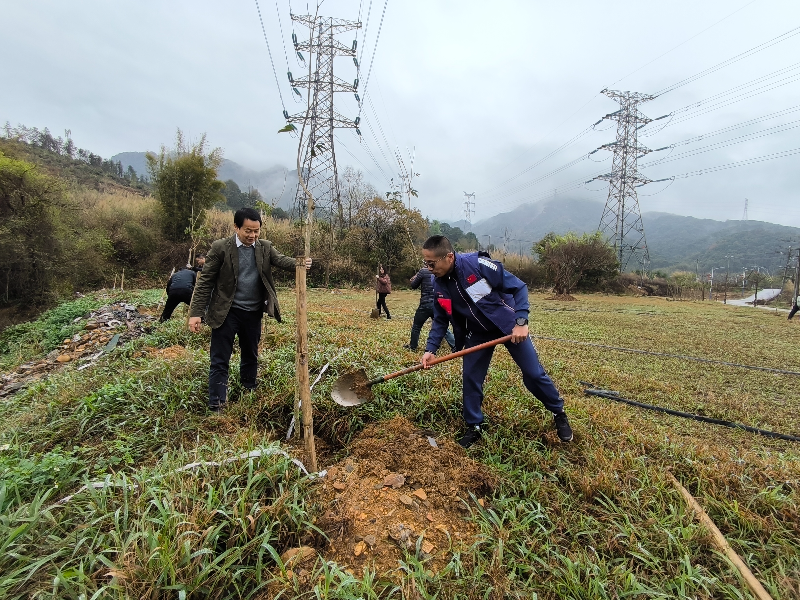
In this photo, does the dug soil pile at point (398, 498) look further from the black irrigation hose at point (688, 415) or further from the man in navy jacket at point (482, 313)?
the black irrigation hose at point (688, 415)

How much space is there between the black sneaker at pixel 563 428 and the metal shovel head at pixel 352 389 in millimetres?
1559

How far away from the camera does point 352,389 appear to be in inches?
127

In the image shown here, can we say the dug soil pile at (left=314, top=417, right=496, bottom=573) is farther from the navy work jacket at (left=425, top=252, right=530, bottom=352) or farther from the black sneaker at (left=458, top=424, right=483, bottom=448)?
the navy work jacket at (left=425, top=252, right=530, bottom=352)

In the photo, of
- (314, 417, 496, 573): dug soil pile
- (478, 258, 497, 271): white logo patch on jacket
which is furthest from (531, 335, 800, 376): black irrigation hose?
(314, 417, 496, 573): dug soil pile

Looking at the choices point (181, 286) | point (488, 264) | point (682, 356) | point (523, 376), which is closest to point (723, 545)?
point (523, 376)

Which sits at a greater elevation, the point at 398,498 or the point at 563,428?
the point at 563,428

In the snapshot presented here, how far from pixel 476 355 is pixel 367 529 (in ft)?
4.94

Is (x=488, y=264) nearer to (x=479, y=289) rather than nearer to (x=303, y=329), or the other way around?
(x=479, y=289)

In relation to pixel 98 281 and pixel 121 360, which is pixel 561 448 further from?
pixel 98 281

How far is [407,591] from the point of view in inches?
62.2

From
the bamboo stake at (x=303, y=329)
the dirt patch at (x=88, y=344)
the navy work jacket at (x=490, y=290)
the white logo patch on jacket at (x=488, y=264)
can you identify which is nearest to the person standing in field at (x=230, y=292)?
the bamboo stake at (x=303, y=329)

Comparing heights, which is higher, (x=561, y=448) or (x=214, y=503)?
(x=214, y=503)

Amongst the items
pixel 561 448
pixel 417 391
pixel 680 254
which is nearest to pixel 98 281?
pixel 417 391

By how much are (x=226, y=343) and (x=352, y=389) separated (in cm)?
119
